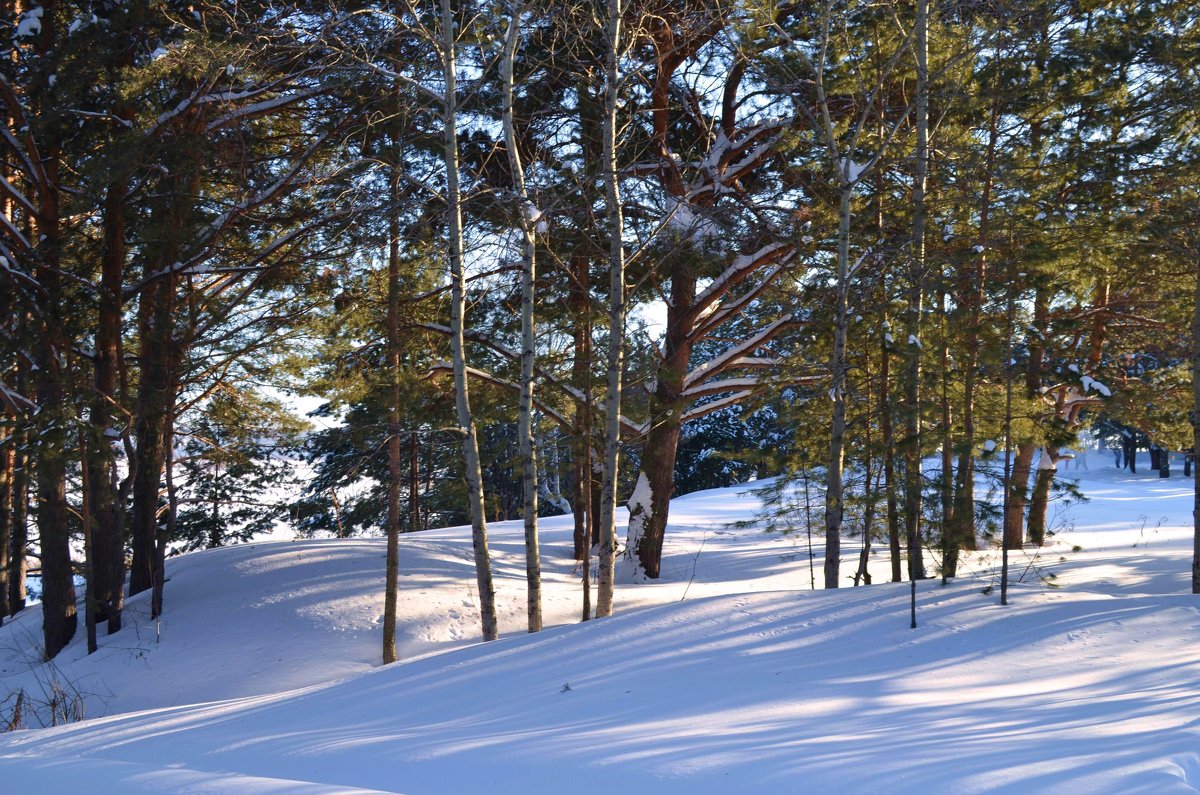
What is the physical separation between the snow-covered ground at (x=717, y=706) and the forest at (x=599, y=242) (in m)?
1.05

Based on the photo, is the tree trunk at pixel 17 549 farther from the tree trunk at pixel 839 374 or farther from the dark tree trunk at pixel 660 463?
the tree trunk at pixel 839 374

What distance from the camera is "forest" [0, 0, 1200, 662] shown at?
9.63 m

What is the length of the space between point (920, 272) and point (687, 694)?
17.9ft

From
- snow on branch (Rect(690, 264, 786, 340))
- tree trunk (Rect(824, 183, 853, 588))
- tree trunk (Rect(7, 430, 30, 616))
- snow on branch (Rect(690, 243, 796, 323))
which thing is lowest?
tree trunk (Rect(7, 430, 30, 616))

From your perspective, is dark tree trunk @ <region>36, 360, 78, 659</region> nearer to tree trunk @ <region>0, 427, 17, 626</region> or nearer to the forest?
the forest

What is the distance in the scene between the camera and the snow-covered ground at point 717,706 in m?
4.17

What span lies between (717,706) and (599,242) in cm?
770

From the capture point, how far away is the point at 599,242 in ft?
39.1

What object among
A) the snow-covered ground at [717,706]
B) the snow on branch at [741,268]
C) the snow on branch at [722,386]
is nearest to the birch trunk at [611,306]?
the snow-covered ground at [717,706]

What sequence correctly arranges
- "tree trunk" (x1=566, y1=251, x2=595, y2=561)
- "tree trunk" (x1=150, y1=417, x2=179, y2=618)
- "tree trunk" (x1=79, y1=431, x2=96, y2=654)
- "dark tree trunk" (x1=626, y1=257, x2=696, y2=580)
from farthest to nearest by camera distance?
"dark tree trunk" (x1=626, y1=257, x2=696, y2=580), "tree trunk" (x1=150, y1=417, x2=179, y2=618), "tree trunk" (x1=79, y1=431, x2=96, y2=654), "tree trunk" (x1=566, y1=251, x2=595, y2=561)

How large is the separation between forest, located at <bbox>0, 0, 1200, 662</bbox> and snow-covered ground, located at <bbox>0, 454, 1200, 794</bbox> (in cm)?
105

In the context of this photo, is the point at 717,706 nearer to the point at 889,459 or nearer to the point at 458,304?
the point at 889,459

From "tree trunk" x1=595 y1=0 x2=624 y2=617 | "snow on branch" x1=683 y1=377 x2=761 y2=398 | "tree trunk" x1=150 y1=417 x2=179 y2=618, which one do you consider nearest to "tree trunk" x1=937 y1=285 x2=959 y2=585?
"tree trunk" x1=595 y1=0 x2=624 y2=617

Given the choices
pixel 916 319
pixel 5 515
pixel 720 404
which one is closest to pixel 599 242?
pixel 916 319
